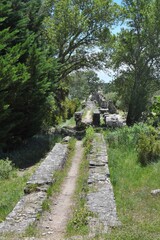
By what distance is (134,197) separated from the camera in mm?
7707

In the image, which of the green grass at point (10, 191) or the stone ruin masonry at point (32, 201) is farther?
the green grass at point (10, 191)

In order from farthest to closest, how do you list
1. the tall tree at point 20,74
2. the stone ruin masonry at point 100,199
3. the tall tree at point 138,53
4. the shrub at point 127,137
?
the tall tree at point 138,53 → the shrub at point 127,137 → the tall tree at point 20,74 → the stone ruin masonry at point 100,199

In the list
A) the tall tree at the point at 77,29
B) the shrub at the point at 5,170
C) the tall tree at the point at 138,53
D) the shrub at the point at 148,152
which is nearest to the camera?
the shrub at the point at 5,170

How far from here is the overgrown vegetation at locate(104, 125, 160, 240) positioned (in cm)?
516

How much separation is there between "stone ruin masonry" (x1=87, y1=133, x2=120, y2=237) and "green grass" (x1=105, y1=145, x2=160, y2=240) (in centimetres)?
26

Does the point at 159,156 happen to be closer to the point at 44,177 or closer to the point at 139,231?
the point at 44,177

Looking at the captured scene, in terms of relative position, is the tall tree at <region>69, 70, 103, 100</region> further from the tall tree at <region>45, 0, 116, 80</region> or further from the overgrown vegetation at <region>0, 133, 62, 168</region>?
the overgrown vegetation at <region>0, 133, 62, 168</region>

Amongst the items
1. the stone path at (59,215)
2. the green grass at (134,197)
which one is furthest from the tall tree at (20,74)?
the green grass at (134,197)

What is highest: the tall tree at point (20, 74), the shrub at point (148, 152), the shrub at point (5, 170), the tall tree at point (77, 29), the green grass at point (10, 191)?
the tall tree at point (77, 29)

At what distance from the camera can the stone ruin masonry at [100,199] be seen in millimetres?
5457

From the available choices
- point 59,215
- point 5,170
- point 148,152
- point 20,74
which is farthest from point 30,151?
point 59,215

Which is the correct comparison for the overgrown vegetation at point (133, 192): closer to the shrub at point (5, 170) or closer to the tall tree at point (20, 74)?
the shrub at point (5, 170)

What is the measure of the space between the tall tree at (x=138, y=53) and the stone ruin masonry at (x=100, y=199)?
14.6 m

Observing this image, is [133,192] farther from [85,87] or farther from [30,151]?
[85,87]
